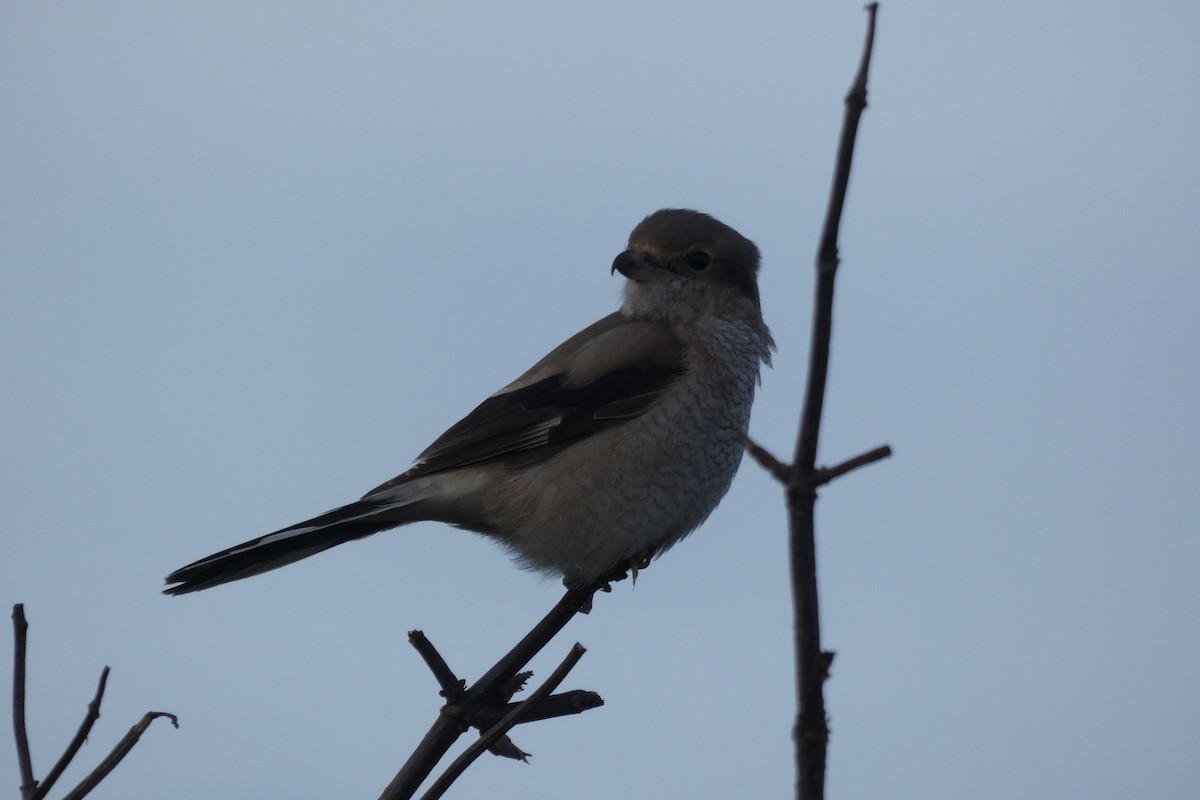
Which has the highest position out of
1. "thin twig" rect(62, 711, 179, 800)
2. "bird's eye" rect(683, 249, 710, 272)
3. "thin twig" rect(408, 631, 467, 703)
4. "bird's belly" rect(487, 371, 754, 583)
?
"bird's eye" rect(683, 249, 710, 272)

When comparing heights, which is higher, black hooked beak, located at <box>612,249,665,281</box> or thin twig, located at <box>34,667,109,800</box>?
black hooked beak, located at <box>612,249,665,281</box>

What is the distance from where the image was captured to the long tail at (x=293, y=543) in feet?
10.4

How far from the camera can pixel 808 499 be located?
115 cm

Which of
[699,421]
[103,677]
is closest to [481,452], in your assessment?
[699,421]

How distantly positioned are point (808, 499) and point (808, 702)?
0.63 feet

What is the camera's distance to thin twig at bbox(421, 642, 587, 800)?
1.86 meters

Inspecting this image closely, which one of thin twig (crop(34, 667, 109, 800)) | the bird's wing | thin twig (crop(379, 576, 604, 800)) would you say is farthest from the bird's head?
thin twig (crop(34, 667, 109, 800))

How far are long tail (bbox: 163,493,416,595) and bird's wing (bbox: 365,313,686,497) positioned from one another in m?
0.12

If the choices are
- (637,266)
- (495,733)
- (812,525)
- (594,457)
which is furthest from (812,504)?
(637,266)

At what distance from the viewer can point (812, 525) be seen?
1139 millimetres

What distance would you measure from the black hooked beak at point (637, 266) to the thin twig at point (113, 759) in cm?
262

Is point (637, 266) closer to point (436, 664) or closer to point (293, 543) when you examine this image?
point (293, 543)

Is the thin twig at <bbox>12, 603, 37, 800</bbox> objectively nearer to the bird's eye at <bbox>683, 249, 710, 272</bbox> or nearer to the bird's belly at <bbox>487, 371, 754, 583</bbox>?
the bird's belly at <bbox>487, 371, 754, 583</bbox>

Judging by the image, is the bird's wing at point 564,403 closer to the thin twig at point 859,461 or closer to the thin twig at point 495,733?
the thin twig at point 495,733
